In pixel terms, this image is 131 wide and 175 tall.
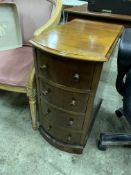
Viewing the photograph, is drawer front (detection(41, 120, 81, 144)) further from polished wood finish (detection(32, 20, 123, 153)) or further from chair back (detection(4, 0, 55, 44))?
chair back (detection(4, 0, 55, 44))

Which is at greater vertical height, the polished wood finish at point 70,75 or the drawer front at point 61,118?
the polished wood finish at point 70,75

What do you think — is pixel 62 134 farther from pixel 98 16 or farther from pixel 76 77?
pixel 98 16

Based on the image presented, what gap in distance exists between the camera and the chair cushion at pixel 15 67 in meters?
1.18

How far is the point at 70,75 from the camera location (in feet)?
2.97

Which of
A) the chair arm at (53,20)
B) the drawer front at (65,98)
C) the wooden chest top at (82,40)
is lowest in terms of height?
the drawer front at (65,98)

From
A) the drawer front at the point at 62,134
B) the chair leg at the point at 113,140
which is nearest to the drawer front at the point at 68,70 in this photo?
the drawer front at the point at 62,134

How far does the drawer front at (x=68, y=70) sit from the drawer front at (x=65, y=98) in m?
0.06

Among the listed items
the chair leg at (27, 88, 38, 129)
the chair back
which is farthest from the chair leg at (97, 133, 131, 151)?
the chair back

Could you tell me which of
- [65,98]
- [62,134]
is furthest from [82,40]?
[62,134]

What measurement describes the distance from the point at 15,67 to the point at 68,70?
0.49 metres

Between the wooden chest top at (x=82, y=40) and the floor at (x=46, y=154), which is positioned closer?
the wooden chest top at (x=82, y=40)

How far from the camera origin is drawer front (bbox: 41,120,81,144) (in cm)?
117

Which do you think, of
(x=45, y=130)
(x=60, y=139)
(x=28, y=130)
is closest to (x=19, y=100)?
(x=28, y=130)

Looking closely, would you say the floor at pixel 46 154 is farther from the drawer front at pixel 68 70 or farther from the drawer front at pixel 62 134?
the drawer front at pixel 68 70
